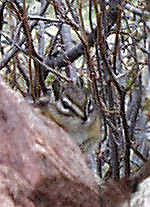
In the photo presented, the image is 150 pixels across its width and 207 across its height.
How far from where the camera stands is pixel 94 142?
1.93 m

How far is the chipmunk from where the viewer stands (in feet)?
5.53

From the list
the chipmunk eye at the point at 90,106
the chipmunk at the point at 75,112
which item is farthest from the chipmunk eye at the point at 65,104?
the chipmunk eye at the point at 90,106

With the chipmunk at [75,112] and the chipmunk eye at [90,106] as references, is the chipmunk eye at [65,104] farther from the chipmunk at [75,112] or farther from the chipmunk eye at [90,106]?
the chipmunk eye at [90,106]

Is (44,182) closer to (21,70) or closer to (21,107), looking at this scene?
(21,107)

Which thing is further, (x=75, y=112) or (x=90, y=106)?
(x=90, y=106)

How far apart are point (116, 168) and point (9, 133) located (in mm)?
870

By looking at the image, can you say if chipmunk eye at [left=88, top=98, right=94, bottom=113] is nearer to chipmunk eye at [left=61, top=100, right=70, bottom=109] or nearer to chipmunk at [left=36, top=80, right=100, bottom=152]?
chipmunk at [left=36, top=80, right=100, bottom=152]

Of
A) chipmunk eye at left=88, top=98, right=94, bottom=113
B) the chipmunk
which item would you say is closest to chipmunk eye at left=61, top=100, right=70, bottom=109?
the chipmunk

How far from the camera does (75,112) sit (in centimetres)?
167

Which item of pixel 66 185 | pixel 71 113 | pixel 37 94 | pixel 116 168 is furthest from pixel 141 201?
pixel 37 94

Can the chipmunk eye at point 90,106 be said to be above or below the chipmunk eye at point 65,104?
below

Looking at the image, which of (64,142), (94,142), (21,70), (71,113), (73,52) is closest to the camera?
(64,142)

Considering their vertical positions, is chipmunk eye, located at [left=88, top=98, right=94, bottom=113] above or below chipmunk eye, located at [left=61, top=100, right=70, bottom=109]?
below

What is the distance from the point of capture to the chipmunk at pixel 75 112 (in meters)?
1.69
